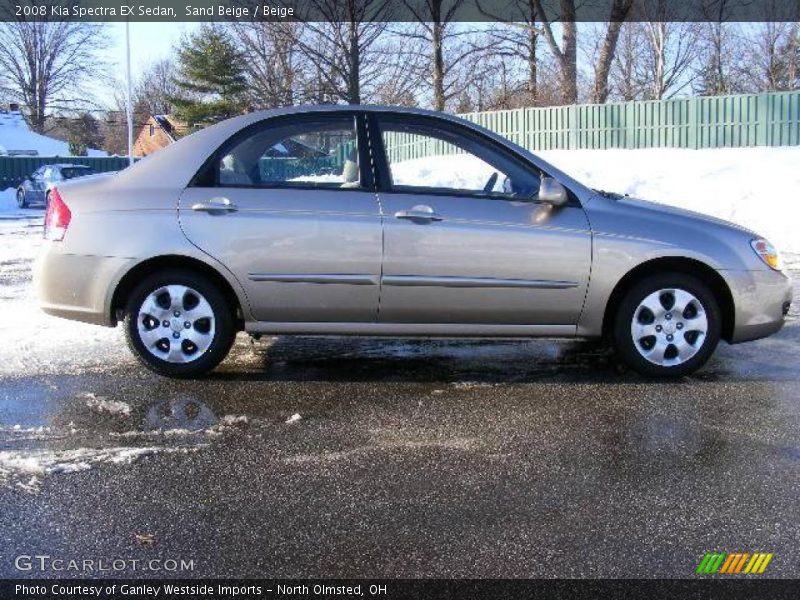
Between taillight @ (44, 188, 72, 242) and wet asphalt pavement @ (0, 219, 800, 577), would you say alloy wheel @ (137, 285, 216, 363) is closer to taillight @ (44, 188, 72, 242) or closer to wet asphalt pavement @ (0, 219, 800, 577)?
wet asphalt pavement @ (0, 219, 800, 577)

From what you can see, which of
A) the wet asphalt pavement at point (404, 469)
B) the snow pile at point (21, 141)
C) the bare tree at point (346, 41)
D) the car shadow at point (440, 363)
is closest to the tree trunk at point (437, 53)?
the bare tree at point (346, 41)

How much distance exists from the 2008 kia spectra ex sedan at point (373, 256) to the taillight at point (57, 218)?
1 cm

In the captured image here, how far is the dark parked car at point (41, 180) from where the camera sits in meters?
28.4

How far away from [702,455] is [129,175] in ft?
12.0

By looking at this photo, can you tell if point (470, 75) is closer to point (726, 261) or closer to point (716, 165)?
point (716, 165)

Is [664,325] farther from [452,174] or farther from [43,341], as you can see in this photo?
[43,341]

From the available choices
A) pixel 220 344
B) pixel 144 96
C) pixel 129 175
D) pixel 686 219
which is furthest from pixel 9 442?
pixel 144 96

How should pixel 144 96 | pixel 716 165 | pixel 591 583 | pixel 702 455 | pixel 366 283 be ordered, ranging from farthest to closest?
pixel 144 96 < pixel 716 165 < pixel 366 283 < pixel 702 455 < pixel 591 583

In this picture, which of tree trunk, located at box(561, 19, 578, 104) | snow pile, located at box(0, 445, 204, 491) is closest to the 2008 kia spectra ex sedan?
snow pile, located at box(0, 445, 204, 491)

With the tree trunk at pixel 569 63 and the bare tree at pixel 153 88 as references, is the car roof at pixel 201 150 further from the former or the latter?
the bare tree at pixel 153 88

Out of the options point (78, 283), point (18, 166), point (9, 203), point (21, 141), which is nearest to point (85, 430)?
point (78, 283)

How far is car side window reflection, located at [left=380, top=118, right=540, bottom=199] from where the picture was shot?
16.9 ft

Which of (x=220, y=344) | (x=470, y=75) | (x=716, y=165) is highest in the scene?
(x=470, y=75)

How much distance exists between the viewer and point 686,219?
525 cm
